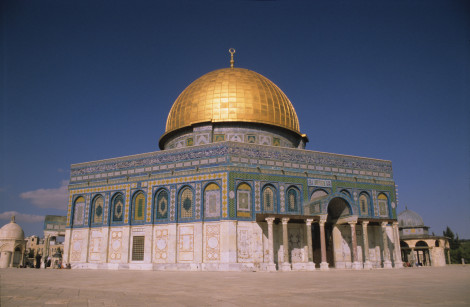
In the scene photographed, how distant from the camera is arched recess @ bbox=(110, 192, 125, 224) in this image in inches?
995

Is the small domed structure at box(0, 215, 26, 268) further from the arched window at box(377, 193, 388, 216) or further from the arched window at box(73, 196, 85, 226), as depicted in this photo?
the arched window at box(377, 193, 388, 216)

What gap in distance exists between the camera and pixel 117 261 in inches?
957

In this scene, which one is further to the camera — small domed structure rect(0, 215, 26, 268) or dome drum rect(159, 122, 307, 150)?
small domed structure rect(0, 215, 26, 268)

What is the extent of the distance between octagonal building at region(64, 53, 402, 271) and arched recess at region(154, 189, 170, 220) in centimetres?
9

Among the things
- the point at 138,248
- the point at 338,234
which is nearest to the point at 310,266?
the point at 338,234

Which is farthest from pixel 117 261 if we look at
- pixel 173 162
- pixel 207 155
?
pixel 207 155

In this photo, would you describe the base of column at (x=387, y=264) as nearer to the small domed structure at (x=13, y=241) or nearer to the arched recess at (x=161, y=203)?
the arched recess at (x=161, y=203)

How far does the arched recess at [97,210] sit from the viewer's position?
26050 mm

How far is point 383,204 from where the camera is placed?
88.8ft

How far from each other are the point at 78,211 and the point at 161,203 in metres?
7.08

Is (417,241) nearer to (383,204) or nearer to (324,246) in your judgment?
(383,204)

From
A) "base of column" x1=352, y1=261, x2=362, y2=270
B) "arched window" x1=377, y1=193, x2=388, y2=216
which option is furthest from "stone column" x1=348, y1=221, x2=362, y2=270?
"arched window" x1=377, y1=193, x2=388, y2=216

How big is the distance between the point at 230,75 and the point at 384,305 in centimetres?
2462

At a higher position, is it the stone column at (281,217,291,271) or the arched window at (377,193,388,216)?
the arched window at (377,193,388,216)
